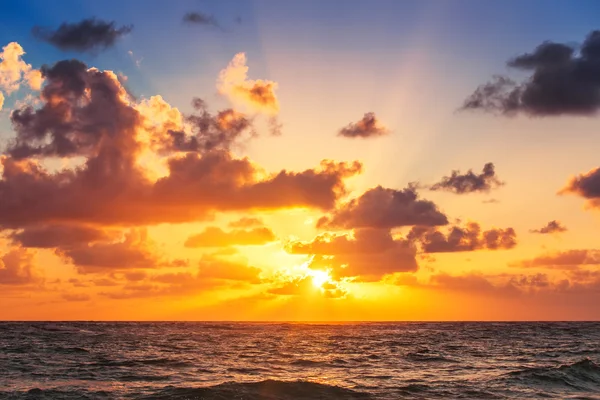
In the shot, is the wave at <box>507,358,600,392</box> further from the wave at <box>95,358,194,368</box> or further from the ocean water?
the wave at <box>95,358,194,368</box>

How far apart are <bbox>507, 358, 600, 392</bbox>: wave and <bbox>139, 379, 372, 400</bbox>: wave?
16.0 meters

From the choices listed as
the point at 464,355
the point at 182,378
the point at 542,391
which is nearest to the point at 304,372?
the point at 182,378

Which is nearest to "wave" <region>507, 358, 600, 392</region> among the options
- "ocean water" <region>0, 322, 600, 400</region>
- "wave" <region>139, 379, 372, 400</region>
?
"ocean water" <region>0, 322, 600, 400</region>

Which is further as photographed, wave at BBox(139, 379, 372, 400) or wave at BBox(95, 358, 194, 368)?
wave at BBox(95, 358, 194, 368)

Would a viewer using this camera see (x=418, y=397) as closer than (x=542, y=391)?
Yes

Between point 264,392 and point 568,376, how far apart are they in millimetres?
25762

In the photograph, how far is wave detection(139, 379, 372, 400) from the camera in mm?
35594

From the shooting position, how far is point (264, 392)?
37281 millimetres

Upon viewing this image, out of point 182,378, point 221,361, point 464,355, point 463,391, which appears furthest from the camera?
point 464,355

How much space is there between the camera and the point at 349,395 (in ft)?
120

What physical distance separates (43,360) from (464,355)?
165 feet

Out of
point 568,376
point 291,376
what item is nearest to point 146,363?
point 291,376

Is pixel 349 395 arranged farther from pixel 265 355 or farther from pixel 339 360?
pixel 265 355

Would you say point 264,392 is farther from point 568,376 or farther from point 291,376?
point 568,376
